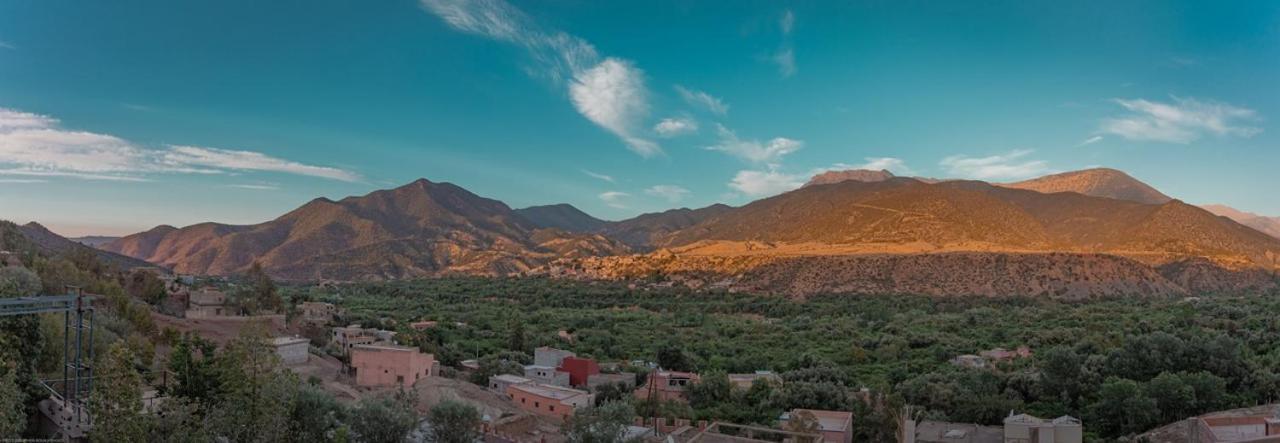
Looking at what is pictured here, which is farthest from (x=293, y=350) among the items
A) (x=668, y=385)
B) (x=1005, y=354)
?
(x=1005, y=354)

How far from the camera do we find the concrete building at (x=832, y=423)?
18844 millimetres

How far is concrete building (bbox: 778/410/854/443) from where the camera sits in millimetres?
18844

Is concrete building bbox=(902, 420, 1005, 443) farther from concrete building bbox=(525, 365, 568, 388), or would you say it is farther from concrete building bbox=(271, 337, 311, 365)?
concrete building bbox=(271, 337, 311, 365)

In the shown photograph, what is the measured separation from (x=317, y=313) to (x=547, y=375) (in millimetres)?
17177

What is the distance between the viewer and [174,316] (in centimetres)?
3052

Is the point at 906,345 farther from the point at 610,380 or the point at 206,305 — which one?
the point at 206,305

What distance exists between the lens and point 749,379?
2738 cm

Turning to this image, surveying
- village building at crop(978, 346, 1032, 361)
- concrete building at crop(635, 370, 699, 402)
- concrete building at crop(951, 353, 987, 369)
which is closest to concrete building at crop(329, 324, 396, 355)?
concrete building at crop(635, 370, 699, 402)

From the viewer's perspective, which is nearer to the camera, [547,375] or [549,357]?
[547,375]

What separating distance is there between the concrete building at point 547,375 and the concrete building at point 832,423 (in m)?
8.12

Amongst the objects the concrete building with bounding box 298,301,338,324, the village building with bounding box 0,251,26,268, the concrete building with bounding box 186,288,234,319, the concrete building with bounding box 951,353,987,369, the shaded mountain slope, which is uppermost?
the shaded mountain slope

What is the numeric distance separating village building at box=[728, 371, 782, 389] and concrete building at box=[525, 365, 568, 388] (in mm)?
5664

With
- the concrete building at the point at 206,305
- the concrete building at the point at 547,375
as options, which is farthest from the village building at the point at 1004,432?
the concrete building at the point at 206,305

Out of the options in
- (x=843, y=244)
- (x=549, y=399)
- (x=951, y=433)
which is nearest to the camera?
(x=951, y=433)
